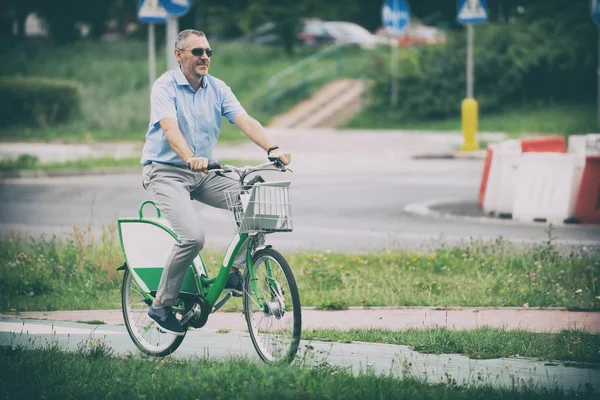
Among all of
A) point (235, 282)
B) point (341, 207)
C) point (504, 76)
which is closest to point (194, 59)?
point (235, 282)

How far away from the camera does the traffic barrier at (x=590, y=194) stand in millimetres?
13430

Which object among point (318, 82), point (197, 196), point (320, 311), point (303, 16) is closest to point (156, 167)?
point (197, 196)

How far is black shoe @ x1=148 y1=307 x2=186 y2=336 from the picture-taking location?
6.70 m

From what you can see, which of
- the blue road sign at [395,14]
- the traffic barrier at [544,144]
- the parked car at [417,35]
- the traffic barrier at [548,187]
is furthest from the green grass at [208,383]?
the parked car at [417,35]

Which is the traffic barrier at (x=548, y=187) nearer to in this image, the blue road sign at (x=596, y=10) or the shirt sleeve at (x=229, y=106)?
the blue road sign at (x=596, y=10)

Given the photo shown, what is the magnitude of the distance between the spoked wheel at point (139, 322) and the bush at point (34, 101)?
79.8ft

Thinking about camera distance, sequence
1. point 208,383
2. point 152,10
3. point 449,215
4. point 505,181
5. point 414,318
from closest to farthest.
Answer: point 208,383, point 414,318, point 505,181, point 449,215, point 152,10

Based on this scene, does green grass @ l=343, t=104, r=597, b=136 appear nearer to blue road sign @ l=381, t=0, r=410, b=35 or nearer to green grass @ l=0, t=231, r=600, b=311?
blue road sign @ l=381, t=0, r=410, b=35

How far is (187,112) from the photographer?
6.61 metres

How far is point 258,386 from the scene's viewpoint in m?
5.60

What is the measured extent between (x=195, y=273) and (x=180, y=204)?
1.50 ft

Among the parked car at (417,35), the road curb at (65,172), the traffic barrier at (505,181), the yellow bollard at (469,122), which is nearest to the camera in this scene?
the traffic barrier at (505,181)

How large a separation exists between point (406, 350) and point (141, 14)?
1173cm

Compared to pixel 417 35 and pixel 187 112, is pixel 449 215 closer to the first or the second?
pixel 187 112
